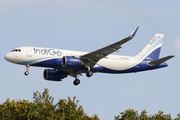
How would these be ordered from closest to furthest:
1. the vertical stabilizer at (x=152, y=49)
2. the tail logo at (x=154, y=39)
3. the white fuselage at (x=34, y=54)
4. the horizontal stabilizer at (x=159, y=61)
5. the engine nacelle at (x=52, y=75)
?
the white fuselage at (x=34, y=54), the horizontal stabilizer at (x=159, y=61), the engine nacelle at (x=52, y=75), the vertical stabilizer at (x=152, y=49), the tail logo at (x=154, y=39)

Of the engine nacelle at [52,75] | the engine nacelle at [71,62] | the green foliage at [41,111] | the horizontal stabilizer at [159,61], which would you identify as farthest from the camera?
the engine nacelle at [52,75]

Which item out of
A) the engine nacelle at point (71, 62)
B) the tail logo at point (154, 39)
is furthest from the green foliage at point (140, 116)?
the tail logo at point (154, 39)

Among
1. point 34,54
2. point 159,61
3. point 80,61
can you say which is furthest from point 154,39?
point 34,54

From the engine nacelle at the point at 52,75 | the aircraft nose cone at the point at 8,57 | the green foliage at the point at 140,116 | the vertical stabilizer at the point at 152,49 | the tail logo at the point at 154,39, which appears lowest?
the green foliage at the point at 140,116

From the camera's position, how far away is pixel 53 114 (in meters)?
30.1

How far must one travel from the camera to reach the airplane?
4253 centimetres

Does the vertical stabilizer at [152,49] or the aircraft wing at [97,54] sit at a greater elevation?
the vertical stabilizer at [152,49]

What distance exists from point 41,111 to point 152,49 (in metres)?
27.4

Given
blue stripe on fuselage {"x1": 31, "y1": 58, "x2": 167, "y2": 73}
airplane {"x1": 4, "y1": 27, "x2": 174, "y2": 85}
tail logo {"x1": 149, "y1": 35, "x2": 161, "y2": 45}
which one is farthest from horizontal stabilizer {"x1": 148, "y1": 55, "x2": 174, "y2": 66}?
tail logo {"x1": 149, "y1": 35, "x2": 161, "y2": 45}

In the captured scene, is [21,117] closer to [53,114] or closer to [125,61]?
[53,114]

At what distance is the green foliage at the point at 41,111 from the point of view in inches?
1188

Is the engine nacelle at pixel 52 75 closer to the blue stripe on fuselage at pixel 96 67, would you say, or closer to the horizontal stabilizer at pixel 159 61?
the blue stripe on fuselage at pixel 96 67

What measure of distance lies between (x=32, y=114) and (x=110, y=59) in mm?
19539

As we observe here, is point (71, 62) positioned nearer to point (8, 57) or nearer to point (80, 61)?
point (80, 61)
